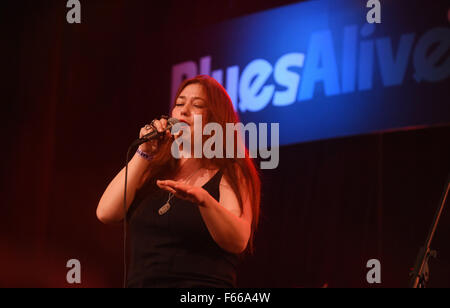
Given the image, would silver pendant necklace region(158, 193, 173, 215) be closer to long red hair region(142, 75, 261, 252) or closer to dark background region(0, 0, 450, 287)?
long red hair region(142, 75, 261, 252)

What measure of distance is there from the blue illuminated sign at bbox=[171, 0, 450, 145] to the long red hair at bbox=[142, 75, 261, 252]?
5.24 ft

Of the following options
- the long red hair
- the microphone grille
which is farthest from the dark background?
the microphone grille

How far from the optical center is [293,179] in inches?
157

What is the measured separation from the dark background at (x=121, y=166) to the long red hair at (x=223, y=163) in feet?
5.41

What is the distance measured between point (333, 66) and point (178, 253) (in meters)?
2.16

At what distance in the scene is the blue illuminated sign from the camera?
133 inches

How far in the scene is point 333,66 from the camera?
3.70 meters

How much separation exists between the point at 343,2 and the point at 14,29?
228 cm

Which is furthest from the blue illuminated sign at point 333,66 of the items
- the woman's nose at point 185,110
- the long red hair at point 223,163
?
the woman's nose at point 185,110

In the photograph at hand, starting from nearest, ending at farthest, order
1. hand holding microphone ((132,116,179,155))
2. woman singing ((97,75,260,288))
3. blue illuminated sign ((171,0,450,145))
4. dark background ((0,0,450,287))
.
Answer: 1. woman singing ((97,75,260,288))
2. hand holding microphone ((132,116,179,155))
3. blue illuminated sign ((171,0,450,145))
4. dark background ((0,0,450,287))

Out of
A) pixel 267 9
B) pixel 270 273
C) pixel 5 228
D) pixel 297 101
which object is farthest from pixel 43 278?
pixel 267 9

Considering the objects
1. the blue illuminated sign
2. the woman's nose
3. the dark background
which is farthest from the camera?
the dark background

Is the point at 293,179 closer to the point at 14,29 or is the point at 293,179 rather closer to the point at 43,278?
the point at 43,278

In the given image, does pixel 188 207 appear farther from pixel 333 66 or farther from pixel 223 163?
pixel 333 66
